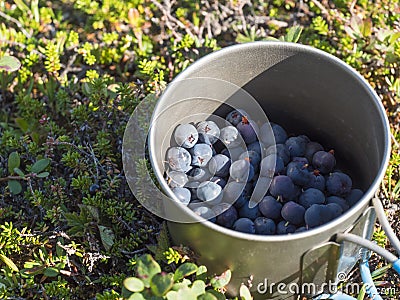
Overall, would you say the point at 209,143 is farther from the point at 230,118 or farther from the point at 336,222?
the point at 336,222

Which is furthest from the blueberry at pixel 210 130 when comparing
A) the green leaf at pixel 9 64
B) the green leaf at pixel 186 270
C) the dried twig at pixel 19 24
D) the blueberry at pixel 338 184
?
the dried twig at pixel 19 24

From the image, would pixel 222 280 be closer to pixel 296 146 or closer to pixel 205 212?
pixel 205 212

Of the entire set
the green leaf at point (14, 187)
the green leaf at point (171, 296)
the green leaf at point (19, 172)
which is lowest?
the green leaf at point (14, 187)

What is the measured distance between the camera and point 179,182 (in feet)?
5.39

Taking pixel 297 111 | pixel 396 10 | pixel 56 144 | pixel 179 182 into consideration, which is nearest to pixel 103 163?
pixel 56 144

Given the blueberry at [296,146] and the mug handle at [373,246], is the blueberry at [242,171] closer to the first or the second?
the blueberry at [296,146]

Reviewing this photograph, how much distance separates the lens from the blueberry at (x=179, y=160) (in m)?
1.67

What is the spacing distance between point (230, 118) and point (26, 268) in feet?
2.33

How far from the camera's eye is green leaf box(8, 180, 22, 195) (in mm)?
1924

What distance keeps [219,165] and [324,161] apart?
289 mm

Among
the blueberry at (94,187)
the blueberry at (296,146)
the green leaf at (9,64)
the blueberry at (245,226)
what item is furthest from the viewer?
the green leaf at (9,64)

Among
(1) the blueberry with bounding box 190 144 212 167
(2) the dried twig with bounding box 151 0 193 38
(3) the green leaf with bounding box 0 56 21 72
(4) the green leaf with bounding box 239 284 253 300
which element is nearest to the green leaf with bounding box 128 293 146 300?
(4) the green leaf with bounding box 239 284 253 300

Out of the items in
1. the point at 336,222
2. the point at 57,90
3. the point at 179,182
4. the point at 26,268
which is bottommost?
the point at 26,268

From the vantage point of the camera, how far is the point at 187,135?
170 cm
